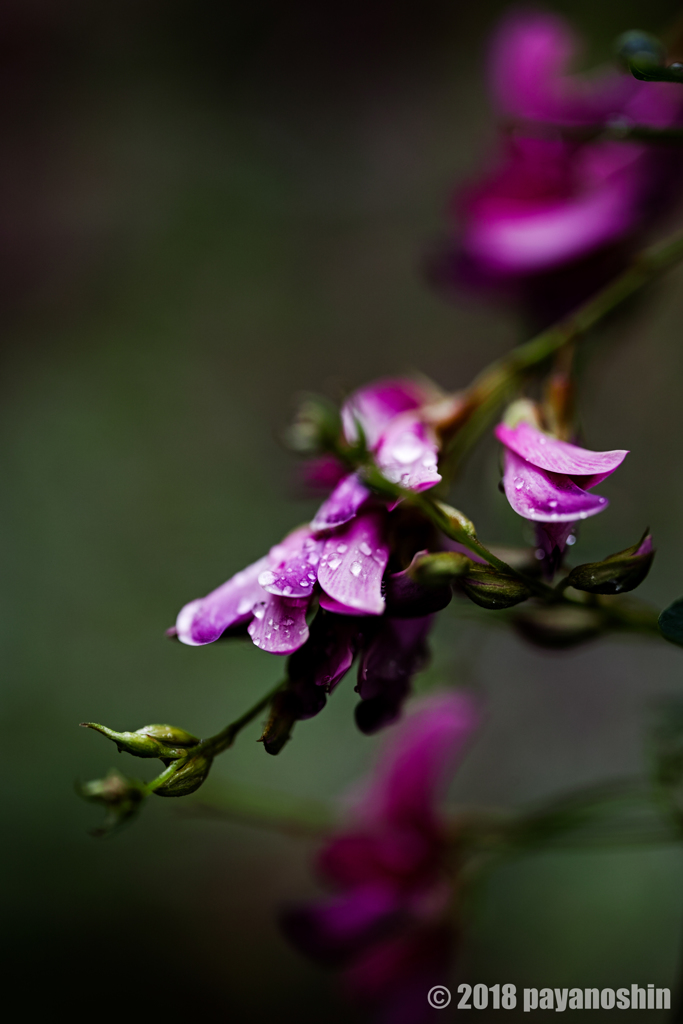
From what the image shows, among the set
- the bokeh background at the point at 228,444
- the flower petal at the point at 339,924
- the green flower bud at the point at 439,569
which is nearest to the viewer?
the green flower bud at the point at 439,569

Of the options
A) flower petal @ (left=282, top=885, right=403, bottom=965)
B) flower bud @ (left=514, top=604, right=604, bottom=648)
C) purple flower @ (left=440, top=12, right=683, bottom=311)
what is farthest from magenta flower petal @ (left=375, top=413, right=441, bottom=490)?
flower petal @ (left=282, top=885, right=403, bottom=965)

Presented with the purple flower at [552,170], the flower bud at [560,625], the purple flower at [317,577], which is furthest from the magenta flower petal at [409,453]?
the purple flower at [552,170]

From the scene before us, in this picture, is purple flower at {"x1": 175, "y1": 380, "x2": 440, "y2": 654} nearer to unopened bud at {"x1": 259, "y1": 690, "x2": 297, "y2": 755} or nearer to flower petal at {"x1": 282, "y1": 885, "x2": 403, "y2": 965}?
unopened bud at {"x1": 259, "y1": 690, "x2": 297, "y2": 755}

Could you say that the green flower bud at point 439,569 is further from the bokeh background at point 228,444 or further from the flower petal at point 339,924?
the flower petal at point 339,924

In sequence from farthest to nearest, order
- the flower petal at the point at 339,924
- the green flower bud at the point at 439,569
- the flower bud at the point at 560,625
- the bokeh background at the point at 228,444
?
the bokeh background at the point at 228,444 < the flower petal at the point at 339,924 < the flower bud at the point at 560,625 < the green flower bud at the point at 439,569

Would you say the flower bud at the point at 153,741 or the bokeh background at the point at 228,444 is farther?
the bokeh background at the point at 228,444

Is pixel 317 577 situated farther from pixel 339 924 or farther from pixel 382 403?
pixel 339 924
